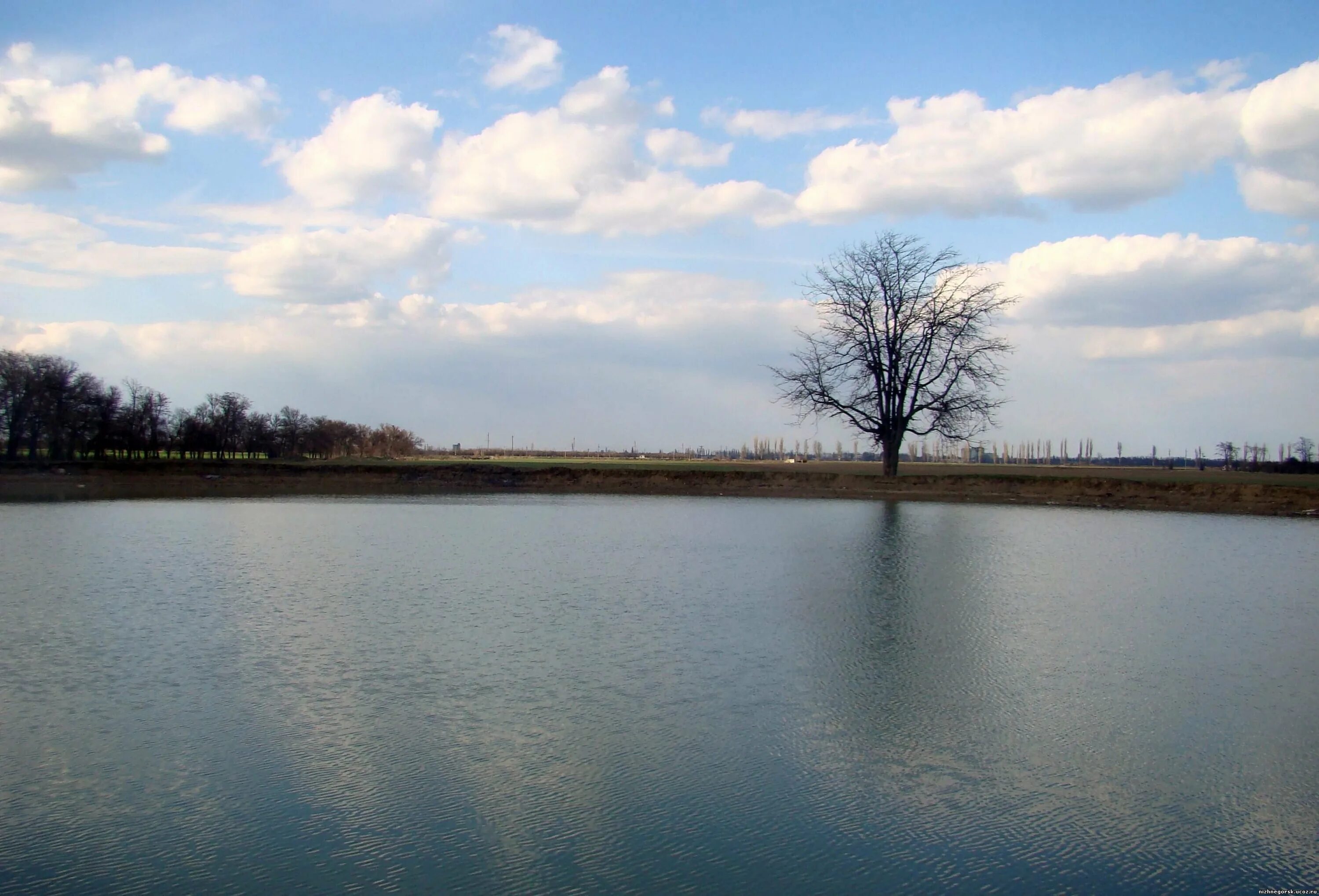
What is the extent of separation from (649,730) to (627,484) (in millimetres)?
34100

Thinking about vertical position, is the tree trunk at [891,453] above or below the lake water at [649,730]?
above

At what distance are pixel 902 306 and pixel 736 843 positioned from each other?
34533mm

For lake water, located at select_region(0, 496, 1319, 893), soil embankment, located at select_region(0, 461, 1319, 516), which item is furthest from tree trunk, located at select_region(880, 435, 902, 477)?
lake water, located at select_region(0, 496, 1319, 893)

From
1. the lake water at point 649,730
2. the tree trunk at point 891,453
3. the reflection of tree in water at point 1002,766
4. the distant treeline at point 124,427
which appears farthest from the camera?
the distant treeline at point 124,427

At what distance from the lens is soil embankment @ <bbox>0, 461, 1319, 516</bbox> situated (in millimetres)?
32344

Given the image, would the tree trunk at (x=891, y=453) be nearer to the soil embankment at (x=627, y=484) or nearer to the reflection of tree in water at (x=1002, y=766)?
the soil embankment at (x=627, y=484)

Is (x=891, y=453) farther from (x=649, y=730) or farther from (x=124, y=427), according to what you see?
(x=124, y=427)

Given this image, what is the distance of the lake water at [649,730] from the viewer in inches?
189

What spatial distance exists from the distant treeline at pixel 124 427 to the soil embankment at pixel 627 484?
13160mm

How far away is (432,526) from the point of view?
22266 millimetres

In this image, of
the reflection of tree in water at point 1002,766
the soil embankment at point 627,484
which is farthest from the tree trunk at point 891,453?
the reflection of tree in water at point 1002,766

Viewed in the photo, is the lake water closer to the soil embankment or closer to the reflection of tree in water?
the reflection of tree in water

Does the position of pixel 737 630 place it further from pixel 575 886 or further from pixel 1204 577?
pixel 1204 577

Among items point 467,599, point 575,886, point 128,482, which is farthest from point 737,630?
point 128,482
